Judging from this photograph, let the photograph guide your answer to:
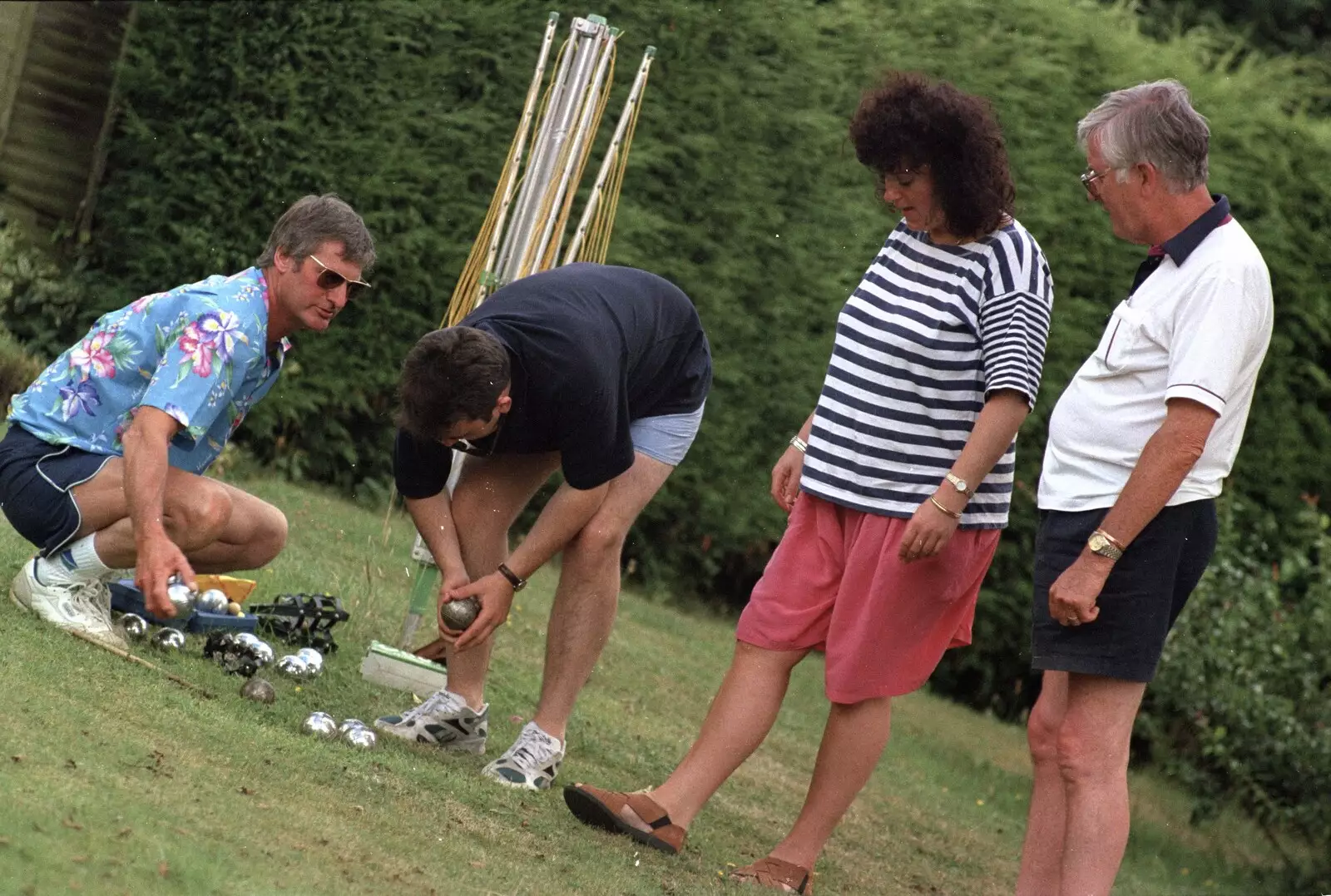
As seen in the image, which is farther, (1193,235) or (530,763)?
(530,763)

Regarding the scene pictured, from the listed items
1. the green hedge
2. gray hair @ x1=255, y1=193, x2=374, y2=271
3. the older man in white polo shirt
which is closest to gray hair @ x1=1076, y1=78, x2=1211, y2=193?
the older man in white polo shirt

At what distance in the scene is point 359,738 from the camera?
440 cm

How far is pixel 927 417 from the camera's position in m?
4.25

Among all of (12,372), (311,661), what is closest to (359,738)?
(311,661)

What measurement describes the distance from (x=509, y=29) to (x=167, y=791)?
Result: 5.85 m

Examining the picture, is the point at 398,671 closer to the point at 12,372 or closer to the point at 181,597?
the point at 181,597

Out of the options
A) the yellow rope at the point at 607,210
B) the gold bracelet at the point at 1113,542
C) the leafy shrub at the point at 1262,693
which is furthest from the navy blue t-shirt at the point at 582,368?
the leafy shrub at the point at 1262,693

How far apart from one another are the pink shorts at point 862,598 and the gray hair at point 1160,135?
3.20 ft

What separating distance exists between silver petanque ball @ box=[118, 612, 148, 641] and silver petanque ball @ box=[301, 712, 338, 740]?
658 millimetres

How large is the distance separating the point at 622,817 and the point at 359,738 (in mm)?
698

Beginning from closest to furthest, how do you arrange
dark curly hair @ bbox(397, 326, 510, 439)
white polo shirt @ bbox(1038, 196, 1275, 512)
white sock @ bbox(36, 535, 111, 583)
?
white polo shirt @ bbox(1038, 196, 1275, 512) → dark curly hair @ bbox(397, 326, 510, 439) → white sock @ bbox(36, 535, 111, 583)

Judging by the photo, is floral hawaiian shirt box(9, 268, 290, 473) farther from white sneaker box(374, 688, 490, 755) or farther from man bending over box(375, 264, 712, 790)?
white sneaker box(374, 688, 490, 755)

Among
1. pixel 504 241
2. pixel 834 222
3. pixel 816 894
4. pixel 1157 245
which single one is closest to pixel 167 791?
pixel 816 894

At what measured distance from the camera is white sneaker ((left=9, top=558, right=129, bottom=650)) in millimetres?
4586
